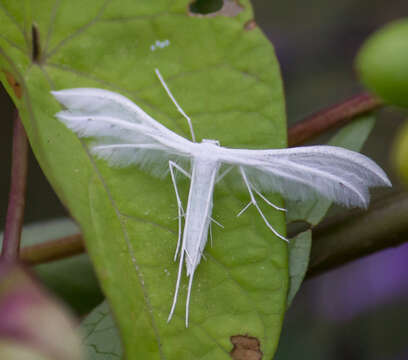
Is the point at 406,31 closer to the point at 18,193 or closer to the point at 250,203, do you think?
the point at 250,203

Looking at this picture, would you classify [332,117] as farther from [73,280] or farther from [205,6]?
[73,280]

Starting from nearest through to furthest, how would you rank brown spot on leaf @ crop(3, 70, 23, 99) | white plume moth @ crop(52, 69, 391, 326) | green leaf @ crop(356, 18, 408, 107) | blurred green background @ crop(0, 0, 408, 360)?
green leaf @ crop(356, 18, 408, 107), brown spot on leaf @ crop(3, 70, 23, 99), white plume moth @ crop(52, 69, 391, 326), blurred green background @ crop(0, 0, 408, 360)

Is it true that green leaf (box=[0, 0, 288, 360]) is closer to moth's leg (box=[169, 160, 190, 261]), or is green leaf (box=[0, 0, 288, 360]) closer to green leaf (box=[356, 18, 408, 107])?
moth's leg (box=[169, 160, 190, 261])

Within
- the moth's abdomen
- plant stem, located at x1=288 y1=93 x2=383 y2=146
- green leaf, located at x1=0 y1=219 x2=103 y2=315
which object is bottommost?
green leaf, located at x1=0 y1=219 x2=103 y2=315

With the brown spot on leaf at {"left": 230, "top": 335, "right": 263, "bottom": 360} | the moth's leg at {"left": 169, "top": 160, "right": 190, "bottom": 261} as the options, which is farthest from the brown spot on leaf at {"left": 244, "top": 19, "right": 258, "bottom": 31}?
the brown spot on leaf at {"left": 230, "top": 335, "right": 263, "bottom": 360}

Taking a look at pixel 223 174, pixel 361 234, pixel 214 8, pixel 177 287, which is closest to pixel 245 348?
pixel 177 287

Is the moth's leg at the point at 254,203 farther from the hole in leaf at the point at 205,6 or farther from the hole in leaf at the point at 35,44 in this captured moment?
the hole in leaf at the point at 35,44

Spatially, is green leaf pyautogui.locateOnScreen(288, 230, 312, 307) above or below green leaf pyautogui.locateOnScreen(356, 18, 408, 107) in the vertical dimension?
below
